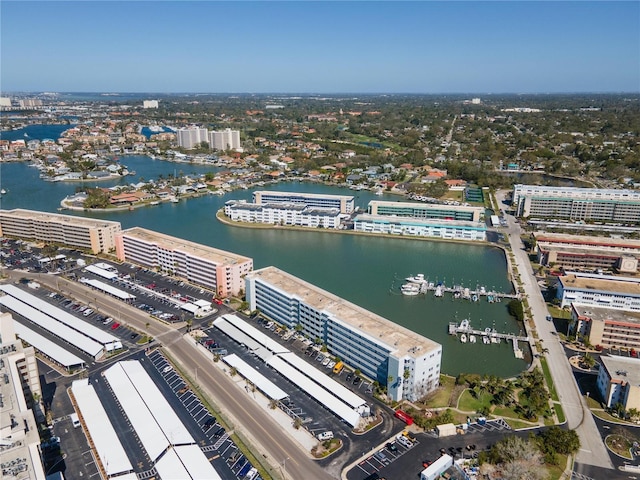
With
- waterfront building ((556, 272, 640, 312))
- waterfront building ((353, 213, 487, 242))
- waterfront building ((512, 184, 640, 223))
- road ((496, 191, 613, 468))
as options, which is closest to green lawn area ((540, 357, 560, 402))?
road ((496, 191, 613, 468))

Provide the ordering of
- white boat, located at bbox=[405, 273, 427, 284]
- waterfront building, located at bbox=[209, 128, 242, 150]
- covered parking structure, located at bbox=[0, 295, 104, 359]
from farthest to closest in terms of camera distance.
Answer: waterfront building, located at bbox=[209, 128, 242, 150]
white boat, located at bbox=[405, 273, 427, 284]
covered parking structure, located at bbox=[0, 295, 104, 359]

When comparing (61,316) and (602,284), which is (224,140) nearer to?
(61,316)

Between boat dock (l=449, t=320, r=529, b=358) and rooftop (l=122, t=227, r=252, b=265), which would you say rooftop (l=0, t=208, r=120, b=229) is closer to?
rooftop (l=122, t=227, r=252, b=265)

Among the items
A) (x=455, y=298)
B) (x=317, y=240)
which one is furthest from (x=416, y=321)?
(x=317, y=240)

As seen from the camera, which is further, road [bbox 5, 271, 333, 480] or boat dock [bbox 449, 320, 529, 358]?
boat dock [bbox 449, 320, 529, 358]

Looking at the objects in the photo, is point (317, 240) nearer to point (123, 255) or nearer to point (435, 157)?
point (123, 255)

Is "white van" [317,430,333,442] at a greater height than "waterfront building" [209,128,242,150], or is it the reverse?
"waterfront building" [209,128,242,150]
